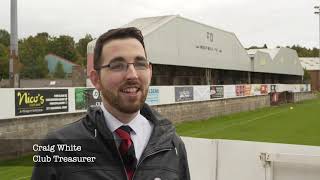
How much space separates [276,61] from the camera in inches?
2734

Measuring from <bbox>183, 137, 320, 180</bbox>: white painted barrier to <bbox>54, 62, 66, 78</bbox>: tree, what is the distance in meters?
87.3

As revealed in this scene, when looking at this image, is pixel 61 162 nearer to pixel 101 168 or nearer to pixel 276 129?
pixel 101 168

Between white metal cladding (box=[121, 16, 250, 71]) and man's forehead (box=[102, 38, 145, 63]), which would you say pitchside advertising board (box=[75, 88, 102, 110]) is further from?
man's forehead (box=[102, 38, 145, 63])

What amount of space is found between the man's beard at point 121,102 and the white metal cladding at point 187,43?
2990cm

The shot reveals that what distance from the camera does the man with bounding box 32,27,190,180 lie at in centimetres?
226

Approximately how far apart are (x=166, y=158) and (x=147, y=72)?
451 millimetres

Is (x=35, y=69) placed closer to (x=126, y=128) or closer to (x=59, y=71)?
(x=59, y=71)

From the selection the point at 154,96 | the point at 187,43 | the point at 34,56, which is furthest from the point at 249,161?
the point at 34,56

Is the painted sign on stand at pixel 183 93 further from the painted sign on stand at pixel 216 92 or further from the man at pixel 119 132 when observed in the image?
the man at pixel 119 132

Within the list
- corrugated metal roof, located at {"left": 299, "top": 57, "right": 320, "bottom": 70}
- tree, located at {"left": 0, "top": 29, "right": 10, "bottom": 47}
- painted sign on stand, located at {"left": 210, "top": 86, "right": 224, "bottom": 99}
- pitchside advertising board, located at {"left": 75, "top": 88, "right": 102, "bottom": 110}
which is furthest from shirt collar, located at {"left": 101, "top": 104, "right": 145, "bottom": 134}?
corrugated metal roof, located at {"left": 299, "top": 57, "right": 320, "bottom": 70}

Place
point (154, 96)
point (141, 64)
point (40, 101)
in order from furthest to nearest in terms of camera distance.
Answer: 1. point (154, 96)
2. point (40, 101)
3. point (141, 64)

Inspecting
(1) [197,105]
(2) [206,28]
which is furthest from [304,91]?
(1) [197,105]

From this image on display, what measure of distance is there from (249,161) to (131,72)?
276 cm

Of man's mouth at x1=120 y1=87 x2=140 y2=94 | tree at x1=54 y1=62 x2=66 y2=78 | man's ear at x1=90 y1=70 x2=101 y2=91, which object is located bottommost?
man's mouth at x1=120 y1=87 x2=140 y2=94
